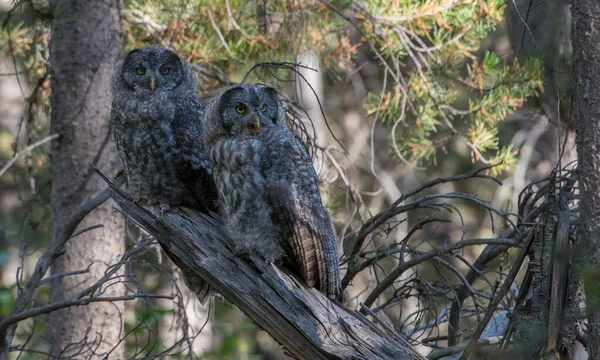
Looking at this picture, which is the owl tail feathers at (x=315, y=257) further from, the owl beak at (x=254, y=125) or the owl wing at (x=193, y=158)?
the owl wing at (x=193, y=158)

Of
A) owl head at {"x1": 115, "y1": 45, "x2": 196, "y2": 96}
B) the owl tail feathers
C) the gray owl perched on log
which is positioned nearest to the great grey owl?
owl head at {"x1": 115, "y1": 45, "x2": 196, "y2": 96}

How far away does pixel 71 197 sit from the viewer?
4902 mm

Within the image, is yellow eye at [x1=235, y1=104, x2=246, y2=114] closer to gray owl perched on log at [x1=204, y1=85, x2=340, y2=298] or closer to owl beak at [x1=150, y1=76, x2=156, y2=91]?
gray owl perched on log at [x1=204, y1=85, x2=340, y2=298]

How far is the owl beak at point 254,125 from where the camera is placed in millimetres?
3326

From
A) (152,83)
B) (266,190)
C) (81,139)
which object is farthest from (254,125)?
(81,139)

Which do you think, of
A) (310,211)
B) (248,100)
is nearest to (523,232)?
(310,211)

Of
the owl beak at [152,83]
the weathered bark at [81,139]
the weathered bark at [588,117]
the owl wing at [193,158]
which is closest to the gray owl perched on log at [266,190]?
the owl wing at [193,158]

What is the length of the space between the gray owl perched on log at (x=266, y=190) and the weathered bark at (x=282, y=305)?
0.29 feet

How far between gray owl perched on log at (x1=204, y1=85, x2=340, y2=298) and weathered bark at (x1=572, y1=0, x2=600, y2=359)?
122 centimetres

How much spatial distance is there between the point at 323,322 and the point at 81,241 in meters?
2.34

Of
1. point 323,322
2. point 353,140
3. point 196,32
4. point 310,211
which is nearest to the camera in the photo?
point 323,322

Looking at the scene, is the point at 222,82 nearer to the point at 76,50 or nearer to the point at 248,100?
the point at 76,50

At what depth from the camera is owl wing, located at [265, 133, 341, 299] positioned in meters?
3.31

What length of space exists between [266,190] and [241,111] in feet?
1.26
